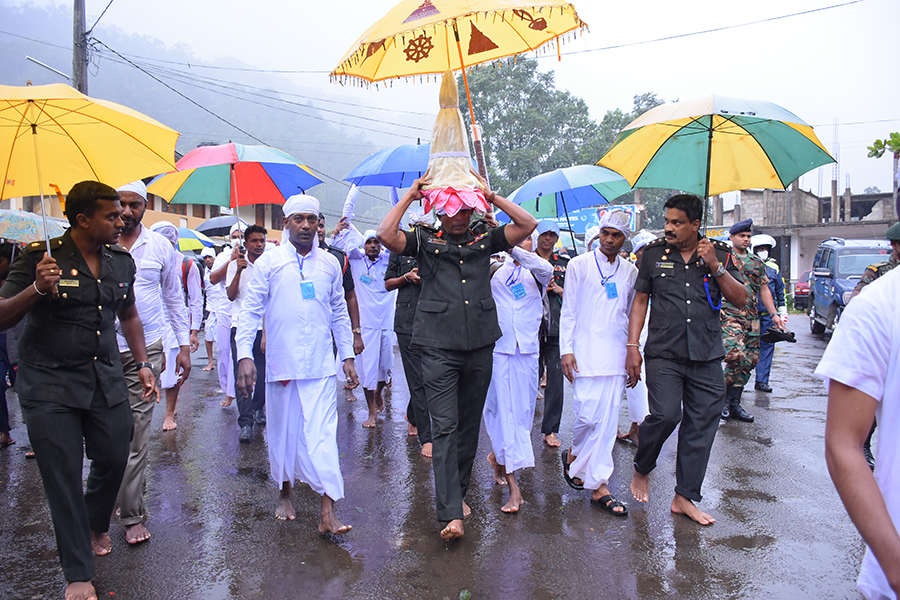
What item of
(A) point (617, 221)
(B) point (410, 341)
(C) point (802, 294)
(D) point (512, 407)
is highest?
(A) point (617, 221)

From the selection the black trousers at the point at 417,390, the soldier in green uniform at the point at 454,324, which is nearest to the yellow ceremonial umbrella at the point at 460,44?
the soldier in green uniform at the point at 454,324

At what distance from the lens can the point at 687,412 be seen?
14.6ft

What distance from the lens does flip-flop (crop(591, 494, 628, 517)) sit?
4.43m

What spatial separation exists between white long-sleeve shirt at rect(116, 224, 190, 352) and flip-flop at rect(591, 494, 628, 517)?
322cm

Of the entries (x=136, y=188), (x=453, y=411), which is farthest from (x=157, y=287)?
(x=453, y=411)

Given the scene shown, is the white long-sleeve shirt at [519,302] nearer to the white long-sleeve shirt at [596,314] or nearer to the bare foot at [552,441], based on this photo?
the white long-sleeve shirt at [596,314]

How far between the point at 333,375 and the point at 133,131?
6.62 ft

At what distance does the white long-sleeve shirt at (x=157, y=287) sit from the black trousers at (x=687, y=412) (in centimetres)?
340

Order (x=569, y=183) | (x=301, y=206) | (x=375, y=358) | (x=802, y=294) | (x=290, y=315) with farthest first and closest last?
(x=802, y=294)
(x=569, y=183)
(x=375, y=358)
(x=301, y=206)
(x=290, y=315)

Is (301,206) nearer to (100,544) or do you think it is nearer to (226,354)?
(100,544)

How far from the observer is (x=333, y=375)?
14.4 ft

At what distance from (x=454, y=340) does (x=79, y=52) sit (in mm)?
13059

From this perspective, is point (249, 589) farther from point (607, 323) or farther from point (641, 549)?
point (607, 323)

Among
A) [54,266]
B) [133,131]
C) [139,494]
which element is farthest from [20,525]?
[133,131]
